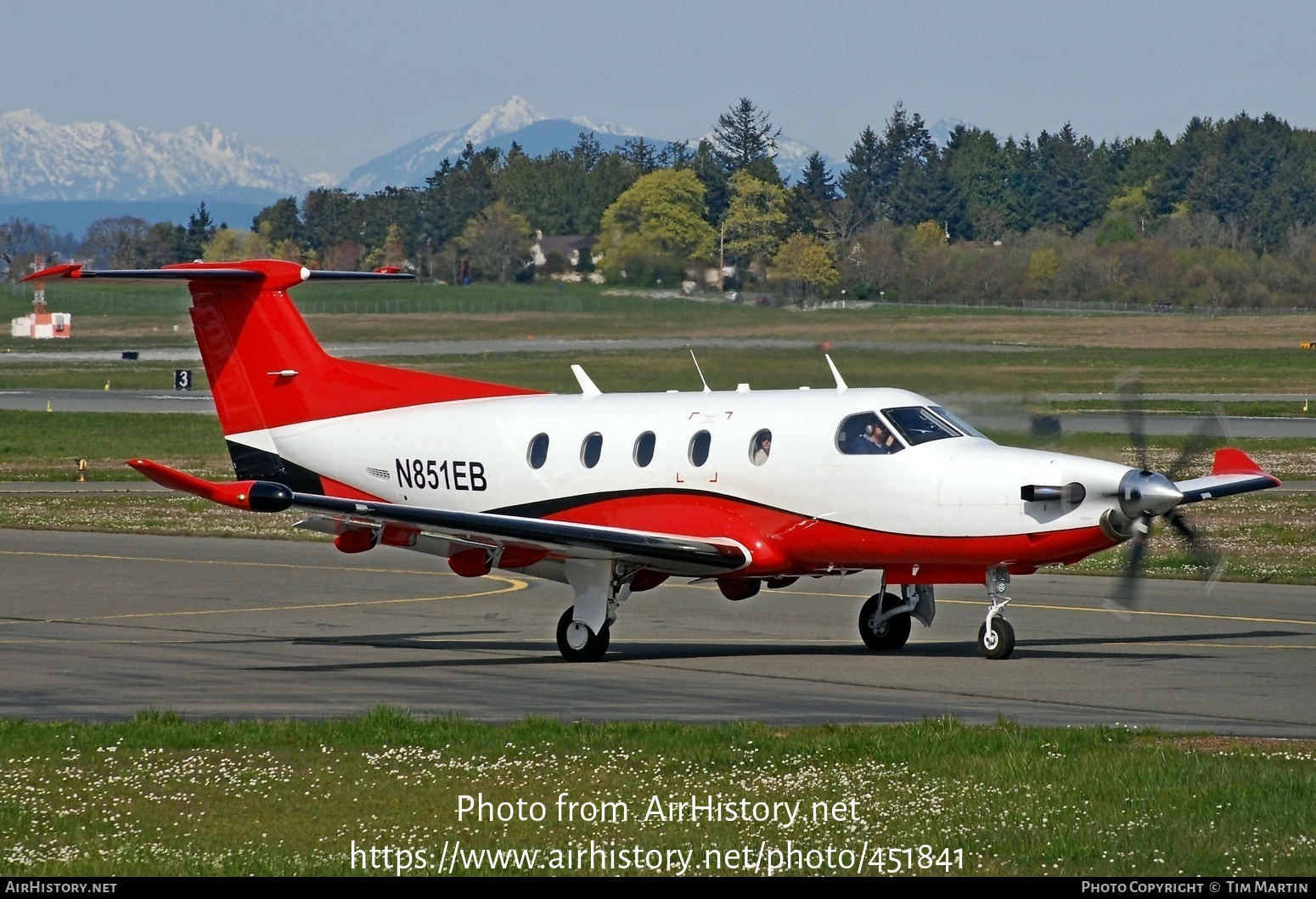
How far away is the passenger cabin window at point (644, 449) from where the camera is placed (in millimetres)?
20062

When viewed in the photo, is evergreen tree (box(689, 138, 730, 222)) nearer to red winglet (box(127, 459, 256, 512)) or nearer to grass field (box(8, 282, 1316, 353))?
grass field (box(8, 282, 1316, 353))

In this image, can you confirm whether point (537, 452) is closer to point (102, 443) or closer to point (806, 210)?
point (806, 210)

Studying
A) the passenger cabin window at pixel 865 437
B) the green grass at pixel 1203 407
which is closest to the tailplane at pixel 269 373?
the passenger cabin window at pixel 865 437

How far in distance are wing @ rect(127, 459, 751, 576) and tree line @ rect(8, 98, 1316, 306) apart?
1339cm

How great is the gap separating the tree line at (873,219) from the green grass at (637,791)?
64.0 ft

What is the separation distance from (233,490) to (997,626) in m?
8.42

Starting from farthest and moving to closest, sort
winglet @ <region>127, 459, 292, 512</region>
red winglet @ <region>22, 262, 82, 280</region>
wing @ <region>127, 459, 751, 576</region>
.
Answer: red winglet @ <region>22, 262, 82, 280</region> → wing @ <region>127, 459, 751, 576</region> → winglet @ <region>127, 459, 292, 512</region>

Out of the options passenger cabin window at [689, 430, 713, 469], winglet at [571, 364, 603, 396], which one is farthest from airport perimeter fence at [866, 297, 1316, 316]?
passenger cabin window at [689, 430, 713, 469]

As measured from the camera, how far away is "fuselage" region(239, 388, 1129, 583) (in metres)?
17.9

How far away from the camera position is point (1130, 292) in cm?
7212

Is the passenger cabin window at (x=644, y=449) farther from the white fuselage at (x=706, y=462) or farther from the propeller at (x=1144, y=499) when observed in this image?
the propeller at (x=1144, y=499)

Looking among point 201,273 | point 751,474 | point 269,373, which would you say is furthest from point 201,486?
point 751,474

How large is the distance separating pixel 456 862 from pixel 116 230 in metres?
161
